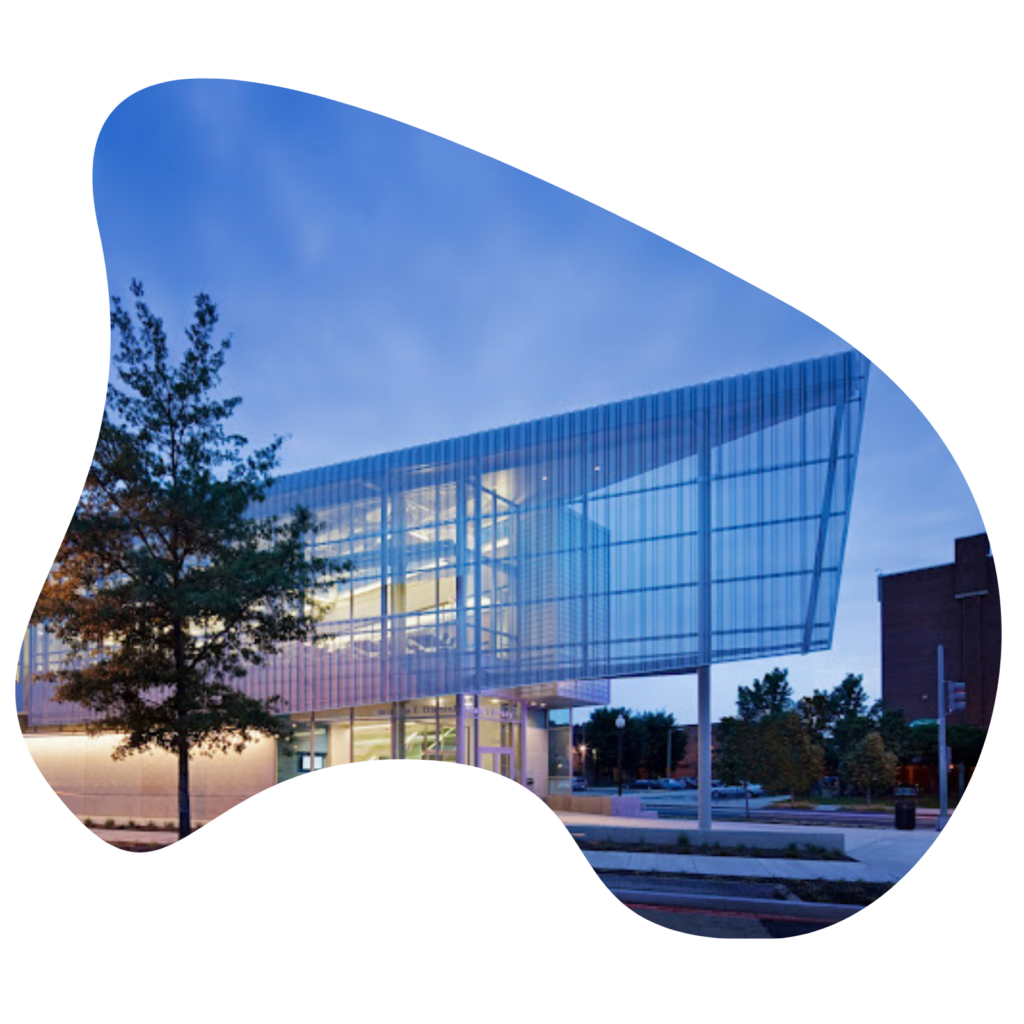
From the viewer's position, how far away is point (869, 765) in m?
26.8

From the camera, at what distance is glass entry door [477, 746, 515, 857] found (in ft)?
66.0

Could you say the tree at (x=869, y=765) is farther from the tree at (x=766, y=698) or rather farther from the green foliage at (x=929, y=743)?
the tree at (x=766, y=698)

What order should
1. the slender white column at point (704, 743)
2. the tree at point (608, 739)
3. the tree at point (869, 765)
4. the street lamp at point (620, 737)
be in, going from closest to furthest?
the slender white column at point (704, 743)
the street lamp at point (620, 737)
the tree at point (608, 739)
the tree at point (869, 765)

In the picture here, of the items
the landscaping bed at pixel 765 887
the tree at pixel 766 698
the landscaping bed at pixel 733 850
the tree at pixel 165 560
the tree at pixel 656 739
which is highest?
the tree at pixel 165 560

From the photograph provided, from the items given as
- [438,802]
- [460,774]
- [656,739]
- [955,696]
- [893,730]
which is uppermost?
[955,696]

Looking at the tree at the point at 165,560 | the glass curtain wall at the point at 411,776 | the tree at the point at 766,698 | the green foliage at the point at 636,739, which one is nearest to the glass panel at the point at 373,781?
the glass curtain wall at the point at 411,776

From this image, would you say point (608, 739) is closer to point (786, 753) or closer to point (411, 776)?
point (786, 753)

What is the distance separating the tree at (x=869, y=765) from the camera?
26484 millimetres

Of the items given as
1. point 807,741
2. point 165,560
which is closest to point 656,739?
point 807,741

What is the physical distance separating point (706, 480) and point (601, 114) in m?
9.94

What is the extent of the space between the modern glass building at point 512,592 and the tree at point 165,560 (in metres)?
2.52

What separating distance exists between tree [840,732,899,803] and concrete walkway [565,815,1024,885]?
3126mm

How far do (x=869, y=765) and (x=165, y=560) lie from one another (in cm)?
1852
